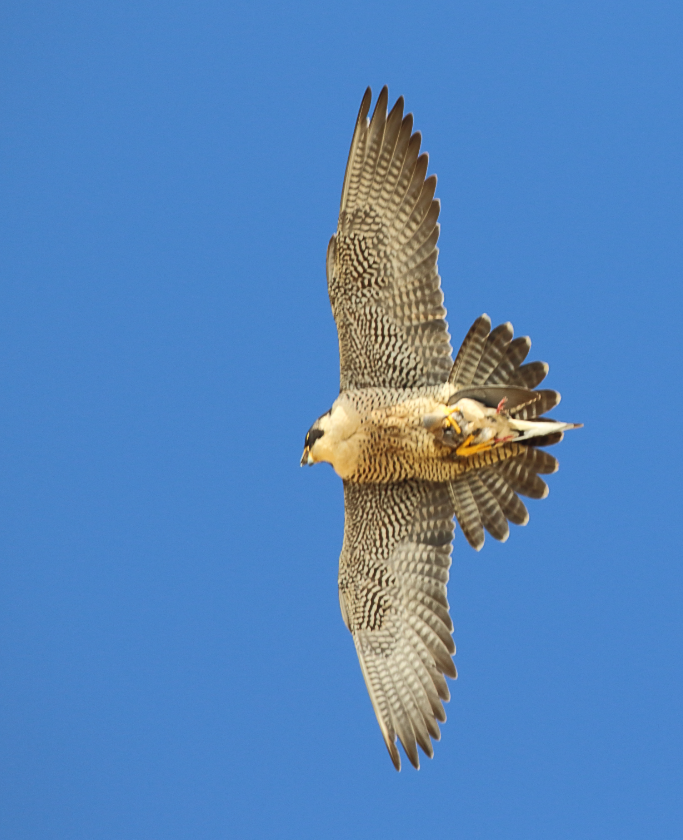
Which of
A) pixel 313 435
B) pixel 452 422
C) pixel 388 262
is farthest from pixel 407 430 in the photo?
pixel 388 262

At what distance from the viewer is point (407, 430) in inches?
184

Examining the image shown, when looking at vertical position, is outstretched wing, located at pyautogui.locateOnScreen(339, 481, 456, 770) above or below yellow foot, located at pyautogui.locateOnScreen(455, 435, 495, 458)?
below

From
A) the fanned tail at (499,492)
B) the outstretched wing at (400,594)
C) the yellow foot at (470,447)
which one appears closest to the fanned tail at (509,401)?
the fanned tail at (499,492)

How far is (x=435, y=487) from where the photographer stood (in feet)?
16.1

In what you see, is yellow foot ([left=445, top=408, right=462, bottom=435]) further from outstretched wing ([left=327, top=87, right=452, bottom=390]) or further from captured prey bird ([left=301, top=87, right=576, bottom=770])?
outstretched wing ([left=327, top=87, right=452, bottom=390])

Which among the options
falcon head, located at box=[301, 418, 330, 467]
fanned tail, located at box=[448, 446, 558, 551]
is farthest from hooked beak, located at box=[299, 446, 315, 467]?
fanned tail, located at box=[448, 446, 558, 551]

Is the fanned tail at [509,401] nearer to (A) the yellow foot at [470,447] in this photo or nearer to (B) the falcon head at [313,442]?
(A) the yellow foot at [470,447]

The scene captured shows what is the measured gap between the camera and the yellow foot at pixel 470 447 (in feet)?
15.1

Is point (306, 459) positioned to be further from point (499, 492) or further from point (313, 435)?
Answer: point (499, 492)

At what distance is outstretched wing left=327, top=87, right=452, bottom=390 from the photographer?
181 inches

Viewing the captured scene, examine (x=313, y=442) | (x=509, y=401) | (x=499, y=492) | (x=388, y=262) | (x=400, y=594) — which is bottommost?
(x=400, y=594)

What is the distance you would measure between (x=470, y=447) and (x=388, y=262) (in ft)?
2.67

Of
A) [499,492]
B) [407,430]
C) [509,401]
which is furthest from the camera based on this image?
[499,492]

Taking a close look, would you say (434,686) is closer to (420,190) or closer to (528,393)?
(528,393)
